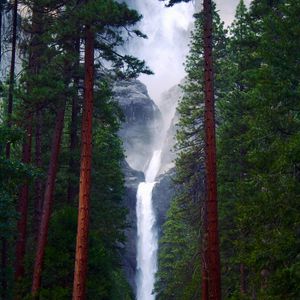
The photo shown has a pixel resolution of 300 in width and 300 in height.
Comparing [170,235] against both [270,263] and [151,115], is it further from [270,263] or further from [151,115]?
[151,115]

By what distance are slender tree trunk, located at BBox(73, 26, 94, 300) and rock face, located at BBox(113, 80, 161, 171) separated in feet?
245

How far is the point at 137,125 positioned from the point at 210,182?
80.5 metres

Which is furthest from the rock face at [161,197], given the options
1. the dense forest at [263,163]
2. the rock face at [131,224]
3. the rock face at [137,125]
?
the dense forest at [263,163]

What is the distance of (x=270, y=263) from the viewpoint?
10.3 meters

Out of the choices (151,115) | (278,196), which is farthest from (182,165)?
(151,115)

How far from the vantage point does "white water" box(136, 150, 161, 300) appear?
53062 mm

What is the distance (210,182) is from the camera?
10180mm

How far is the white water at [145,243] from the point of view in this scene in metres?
53.1

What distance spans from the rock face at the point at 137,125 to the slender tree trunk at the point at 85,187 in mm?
74587

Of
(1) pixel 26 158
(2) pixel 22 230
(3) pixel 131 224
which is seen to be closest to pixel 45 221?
(2) pixel 22 230

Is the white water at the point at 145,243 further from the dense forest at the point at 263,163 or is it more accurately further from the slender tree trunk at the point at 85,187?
the slender tree trunk at the point at 85,187

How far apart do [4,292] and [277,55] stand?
1286 centimetres

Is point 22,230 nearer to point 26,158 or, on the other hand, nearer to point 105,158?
point 26,158

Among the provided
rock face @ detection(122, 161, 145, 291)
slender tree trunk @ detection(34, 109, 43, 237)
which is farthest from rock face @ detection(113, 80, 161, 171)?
slender tree trunk @ detection(34, 109, 43, 237)
